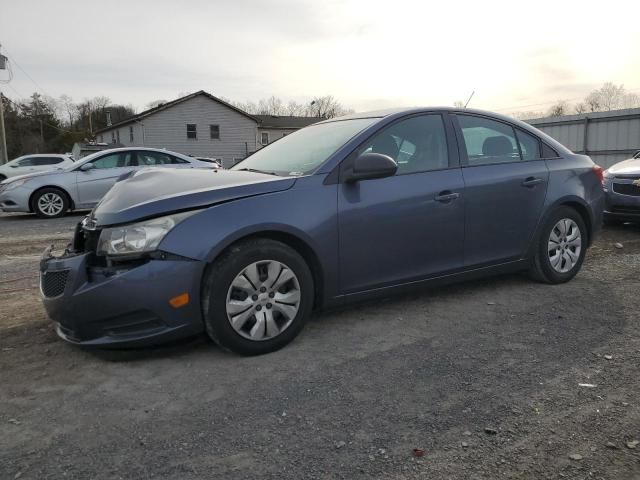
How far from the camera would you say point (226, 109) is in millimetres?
39781

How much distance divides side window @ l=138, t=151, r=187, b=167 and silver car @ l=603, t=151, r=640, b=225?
28.0 feet

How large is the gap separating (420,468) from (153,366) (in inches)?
72.0

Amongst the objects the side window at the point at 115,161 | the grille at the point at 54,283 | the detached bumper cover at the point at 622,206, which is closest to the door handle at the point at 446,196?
the grille at the point at 54,283

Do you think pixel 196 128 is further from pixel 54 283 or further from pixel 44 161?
pixel 54 283

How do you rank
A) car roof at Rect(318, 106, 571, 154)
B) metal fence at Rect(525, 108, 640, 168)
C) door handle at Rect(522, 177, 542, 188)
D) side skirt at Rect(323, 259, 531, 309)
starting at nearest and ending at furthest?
side skirt at Rect(323, 259, 531, 309)
car roof at Rect(318, 106, 571, 154)
door handle at Rect(522, 177, 542, 188)
metal fence at Rect(525, 108, 640, 168)

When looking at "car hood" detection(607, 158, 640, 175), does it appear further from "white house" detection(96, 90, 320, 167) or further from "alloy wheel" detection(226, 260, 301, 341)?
"white house" detection(96, 90, 320, 167)

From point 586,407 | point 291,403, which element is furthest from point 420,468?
point 586,407

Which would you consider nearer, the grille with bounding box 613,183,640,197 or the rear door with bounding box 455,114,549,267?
the rear door with bounding box 455,114,549,267

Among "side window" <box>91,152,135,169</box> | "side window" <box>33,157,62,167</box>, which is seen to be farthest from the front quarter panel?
"side window" <box>33,157,62,167</box>

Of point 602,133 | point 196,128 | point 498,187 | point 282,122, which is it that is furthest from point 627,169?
point 282,122

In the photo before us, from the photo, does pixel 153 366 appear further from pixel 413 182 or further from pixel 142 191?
pixel 413 182

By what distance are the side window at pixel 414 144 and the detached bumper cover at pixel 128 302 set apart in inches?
65.5

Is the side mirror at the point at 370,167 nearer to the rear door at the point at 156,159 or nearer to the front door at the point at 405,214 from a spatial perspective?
the front door at the point at 405,214

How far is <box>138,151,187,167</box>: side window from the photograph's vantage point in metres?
11.9
